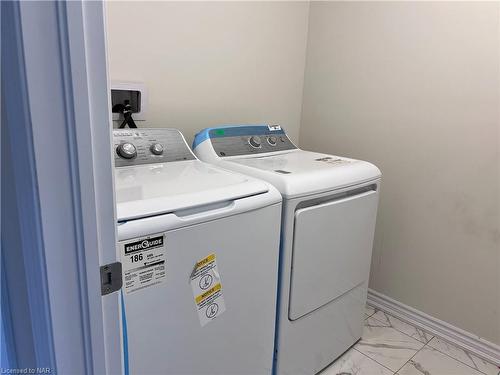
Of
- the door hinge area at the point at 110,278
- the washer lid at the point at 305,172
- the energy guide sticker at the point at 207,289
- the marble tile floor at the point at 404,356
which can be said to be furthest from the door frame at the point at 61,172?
the marble tile floor at the point at 404,356

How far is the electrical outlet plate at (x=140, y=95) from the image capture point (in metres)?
1.51

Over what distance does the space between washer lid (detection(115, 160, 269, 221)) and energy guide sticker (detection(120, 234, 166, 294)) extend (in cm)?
7

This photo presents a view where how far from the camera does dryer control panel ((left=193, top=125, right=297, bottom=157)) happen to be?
163 centimetres

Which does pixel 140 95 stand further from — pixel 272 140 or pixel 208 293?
pixel 208 293

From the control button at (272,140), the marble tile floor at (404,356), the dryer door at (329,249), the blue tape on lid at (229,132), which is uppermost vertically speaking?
the blue tape on lid at (229,132)

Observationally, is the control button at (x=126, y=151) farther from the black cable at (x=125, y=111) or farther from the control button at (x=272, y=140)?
the control button at (x=272, y=140)

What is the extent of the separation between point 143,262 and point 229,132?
0.92 m

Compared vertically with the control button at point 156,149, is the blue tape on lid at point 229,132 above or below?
above

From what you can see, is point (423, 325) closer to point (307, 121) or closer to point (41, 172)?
point (307, 121)

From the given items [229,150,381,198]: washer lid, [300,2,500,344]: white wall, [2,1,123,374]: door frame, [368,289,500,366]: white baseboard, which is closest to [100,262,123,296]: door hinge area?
[2,1,123,374]: door frame

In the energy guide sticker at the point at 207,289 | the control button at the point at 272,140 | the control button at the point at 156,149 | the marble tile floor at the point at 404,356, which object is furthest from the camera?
the control button at the point at 272,140

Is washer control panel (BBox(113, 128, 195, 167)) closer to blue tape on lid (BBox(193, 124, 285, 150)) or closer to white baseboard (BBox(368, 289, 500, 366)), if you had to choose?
blue tape on lid (BBox(193, 124, 285, 150))

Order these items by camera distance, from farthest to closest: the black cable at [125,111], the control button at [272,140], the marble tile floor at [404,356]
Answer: the control button at [272,140] < the marble tile floor at [404,356] < the black cable at [125,111]

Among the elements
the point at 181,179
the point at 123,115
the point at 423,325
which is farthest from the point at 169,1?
the point at 423,325
